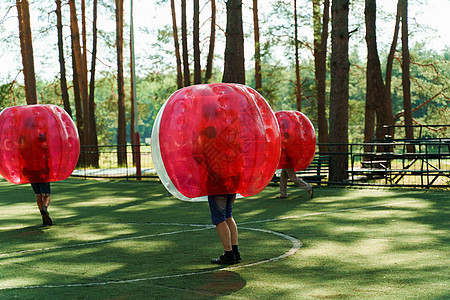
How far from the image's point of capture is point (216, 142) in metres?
7.48

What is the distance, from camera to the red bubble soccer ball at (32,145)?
459 inches

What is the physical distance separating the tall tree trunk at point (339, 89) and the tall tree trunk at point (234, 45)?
3.32m

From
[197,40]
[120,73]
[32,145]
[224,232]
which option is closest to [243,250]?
[224,232]

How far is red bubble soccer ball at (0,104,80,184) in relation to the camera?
11648mm

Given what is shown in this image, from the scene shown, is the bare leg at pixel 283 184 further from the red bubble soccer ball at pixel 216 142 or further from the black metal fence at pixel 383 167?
the red bubble soccer ball at pixel 216 142

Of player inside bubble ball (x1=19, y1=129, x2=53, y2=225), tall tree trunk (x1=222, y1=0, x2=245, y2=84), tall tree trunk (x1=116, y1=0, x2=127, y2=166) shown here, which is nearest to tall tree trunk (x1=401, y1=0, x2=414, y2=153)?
tall tree trunk (x1=222, y1=0, x2=245, y2=84)

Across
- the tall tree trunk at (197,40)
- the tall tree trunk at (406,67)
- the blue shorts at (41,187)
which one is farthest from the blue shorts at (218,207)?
the tall tree trunk at (197,40)

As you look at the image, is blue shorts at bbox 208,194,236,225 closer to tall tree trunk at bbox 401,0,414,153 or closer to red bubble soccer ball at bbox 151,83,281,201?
red bubble soccer ball at bbox 151,83,281,201

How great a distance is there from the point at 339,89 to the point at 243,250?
1355cm

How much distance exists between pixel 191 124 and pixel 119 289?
7.22 feet

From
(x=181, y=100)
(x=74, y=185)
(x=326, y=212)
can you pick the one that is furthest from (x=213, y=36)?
(x=181, y=100)

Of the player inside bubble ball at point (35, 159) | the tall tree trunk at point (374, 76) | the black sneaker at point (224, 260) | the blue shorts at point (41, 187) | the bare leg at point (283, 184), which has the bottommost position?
the black sneaker at point (224, 260)

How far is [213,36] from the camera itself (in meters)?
39.7

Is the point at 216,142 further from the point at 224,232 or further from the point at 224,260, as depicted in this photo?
the point at 224,260
